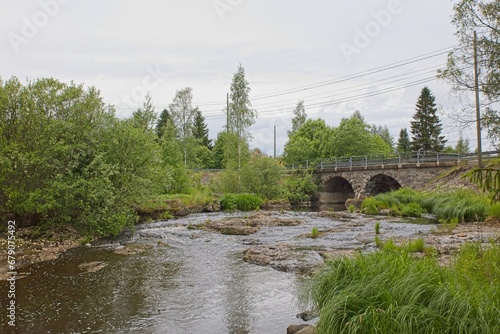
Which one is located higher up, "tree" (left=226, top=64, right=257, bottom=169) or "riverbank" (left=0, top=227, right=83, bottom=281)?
"tree" (left=226, top=64, right=257, bottom=169)

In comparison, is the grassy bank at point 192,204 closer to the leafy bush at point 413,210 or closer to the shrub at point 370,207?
the shrub at point 370,207

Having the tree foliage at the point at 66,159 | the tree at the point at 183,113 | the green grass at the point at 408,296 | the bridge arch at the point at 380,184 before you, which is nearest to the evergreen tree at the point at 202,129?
the tree at the point at 183,113

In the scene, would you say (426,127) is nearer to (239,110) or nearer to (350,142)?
(350,142)

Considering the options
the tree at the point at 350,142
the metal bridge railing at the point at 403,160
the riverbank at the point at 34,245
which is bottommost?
the riverbank at the point at 34,245

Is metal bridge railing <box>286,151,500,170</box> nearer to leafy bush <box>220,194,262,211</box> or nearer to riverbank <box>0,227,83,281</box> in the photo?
leafy bush <box>220,194,262,211</box>

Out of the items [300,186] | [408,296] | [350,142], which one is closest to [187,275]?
[408,296]

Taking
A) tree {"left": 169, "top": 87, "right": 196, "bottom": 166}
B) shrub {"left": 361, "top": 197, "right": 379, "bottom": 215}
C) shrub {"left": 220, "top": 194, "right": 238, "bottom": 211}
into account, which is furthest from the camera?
tree {"left": 169, "top": 87, "right": 196, "bottom": 166}

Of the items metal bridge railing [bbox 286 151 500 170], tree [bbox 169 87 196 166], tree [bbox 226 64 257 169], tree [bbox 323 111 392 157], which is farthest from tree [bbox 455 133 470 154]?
tree [bbox 169 87 196 166]

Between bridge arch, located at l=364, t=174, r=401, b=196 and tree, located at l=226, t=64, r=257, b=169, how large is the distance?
15514 mm

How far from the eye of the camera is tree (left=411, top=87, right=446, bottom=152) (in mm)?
63125

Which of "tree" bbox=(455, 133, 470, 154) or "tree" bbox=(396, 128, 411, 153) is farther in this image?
"tree" bbox=(396, 128, 411, 153)

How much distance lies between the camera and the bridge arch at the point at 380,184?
4819cm

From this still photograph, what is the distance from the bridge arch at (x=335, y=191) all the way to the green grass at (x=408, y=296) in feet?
144

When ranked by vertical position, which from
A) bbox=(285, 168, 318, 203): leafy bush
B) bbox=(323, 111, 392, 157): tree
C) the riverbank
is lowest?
the riverbank
